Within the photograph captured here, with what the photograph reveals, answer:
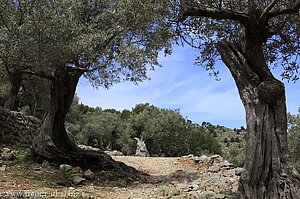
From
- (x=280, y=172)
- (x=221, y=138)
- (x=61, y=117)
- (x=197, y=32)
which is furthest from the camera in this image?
(x=221, y=138)

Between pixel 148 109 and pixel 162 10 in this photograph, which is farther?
pixel 148 109

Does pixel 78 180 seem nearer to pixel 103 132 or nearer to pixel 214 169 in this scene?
pixel 214 169

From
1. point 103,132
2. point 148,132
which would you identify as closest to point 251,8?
point 148,132

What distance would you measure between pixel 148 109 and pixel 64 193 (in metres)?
26.6

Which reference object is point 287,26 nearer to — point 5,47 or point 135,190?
point 135,190

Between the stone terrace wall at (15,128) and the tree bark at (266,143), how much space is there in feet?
42.8

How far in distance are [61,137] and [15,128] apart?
5606mm

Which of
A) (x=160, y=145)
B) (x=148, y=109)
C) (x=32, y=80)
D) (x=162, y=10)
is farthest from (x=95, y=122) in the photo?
(x=162, y=10)

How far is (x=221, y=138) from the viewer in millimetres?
54125

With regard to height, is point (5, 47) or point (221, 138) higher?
point (221, 138)

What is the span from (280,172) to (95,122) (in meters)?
31.9

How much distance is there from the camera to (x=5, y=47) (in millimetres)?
10383

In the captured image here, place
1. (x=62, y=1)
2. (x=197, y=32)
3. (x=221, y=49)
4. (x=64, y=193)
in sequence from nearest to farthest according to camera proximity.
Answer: (x=221, y=49) → (x=64, y=193) → (x=197, y=32) → (x=62, y=1)

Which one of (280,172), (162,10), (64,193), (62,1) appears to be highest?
(62,1)
